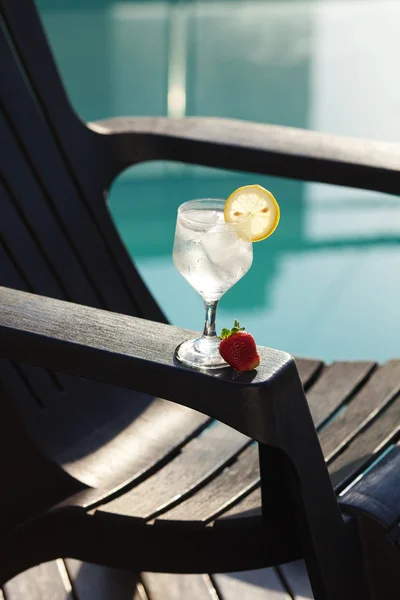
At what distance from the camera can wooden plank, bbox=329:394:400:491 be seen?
1360mm

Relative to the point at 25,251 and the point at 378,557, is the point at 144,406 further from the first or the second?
the point at 378,557

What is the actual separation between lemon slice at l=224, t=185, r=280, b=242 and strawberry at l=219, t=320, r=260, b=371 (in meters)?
0.14

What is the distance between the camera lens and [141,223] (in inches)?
179

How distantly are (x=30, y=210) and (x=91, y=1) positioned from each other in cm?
529

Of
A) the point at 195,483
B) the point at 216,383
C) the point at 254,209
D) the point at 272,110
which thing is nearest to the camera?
the point at 216,383

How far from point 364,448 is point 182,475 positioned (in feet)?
0.85

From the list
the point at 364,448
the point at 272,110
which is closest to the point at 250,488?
the point at 364,448

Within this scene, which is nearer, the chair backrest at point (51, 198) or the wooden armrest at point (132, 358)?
the wooden armrest at point (132, 358)

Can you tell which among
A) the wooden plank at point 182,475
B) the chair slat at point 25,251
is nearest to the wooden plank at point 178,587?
the wooden plank at point 182,475

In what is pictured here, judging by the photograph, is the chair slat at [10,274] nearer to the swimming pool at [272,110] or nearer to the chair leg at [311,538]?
the chair leg at [311,538]


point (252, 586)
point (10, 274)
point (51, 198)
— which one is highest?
point (51, 198)

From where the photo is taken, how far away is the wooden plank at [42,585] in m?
1.67

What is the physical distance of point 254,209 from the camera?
112 centimetres

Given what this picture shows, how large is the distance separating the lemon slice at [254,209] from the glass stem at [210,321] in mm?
85
